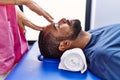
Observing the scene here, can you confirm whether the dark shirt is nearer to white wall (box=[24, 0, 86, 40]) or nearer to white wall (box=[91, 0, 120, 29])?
white wall (box=[91, 0, 120, 29])

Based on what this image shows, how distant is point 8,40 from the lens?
123 cm

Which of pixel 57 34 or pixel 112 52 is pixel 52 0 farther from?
pixel 112 52

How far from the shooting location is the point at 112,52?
100 cm

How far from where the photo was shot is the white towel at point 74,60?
1167mm

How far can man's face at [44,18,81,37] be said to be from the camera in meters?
1.25

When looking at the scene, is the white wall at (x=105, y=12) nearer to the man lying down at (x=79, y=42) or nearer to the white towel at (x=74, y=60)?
the man lying down at (x=79, y=42)

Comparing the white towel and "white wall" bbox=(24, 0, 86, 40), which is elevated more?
"white wall" bbox=(24, 0, 86, 40)

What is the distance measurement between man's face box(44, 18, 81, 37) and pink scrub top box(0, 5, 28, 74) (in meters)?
Result: 0.24

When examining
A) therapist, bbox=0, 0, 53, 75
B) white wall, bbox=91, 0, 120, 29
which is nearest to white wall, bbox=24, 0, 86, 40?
white wall, bbox=91, 0, 120, 29

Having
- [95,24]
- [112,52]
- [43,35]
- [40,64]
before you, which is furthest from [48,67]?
[95,24]

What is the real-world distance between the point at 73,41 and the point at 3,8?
50 cm

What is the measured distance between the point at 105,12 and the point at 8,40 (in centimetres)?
145

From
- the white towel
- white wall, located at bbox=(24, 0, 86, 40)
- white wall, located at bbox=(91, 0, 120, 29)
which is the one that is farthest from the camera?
white wall, located at bbox=(24, 0, 86, 40)

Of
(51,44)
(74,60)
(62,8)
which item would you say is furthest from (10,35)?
(62,8)
